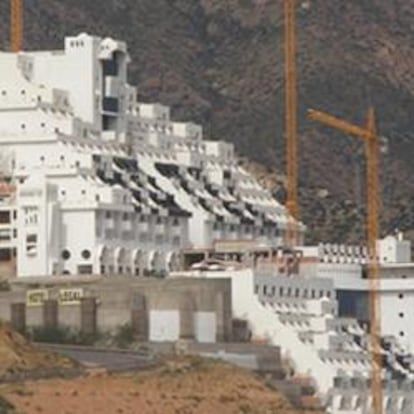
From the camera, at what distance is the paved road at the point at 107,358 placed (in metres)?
192

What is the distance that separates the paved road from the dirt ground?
928mm

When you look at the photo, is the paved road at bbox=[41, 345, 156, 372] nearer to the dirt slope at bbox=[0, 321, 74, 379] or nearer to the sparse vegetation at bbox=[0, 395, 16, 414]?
the dirt slope at bbox=[0, 321, 74, 379]

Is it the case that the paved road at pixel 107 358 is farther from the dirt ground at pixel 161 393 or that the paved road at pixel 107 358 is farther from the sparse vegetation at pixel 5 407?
the sparse vegetation at pixel 5 407

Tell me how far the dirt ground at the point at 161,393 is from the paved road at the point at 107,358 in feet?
3.04

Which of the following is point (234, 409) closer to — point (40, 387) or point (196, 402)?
point (196, 402)

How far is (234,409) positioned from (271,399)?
5064mm

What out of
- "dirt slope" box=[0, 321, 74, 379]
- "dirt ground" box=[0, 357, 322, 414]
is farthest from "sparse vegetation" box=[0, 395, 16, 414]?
"dirt slope" box=[0, 321, 74, 379]

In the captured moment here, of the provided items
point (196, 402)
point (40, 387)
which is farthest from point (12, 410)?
point (196, 402)

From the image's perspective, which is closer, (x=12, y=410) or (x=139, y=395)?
(x=12, y=410)

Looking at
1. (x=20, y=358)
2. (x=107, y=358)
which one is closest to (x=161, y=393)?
(x=107, y=358)

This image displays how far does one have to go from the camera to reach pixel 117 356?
198 meters

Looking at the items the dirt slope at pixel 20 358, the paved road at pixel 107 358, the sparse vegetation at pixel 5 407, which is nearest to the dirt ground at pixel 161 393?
the paved road at pixel 107 358

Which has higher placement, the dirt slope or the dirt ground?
the dirt slope

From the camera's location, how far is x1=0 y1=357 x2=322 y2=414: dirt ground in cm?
17925
